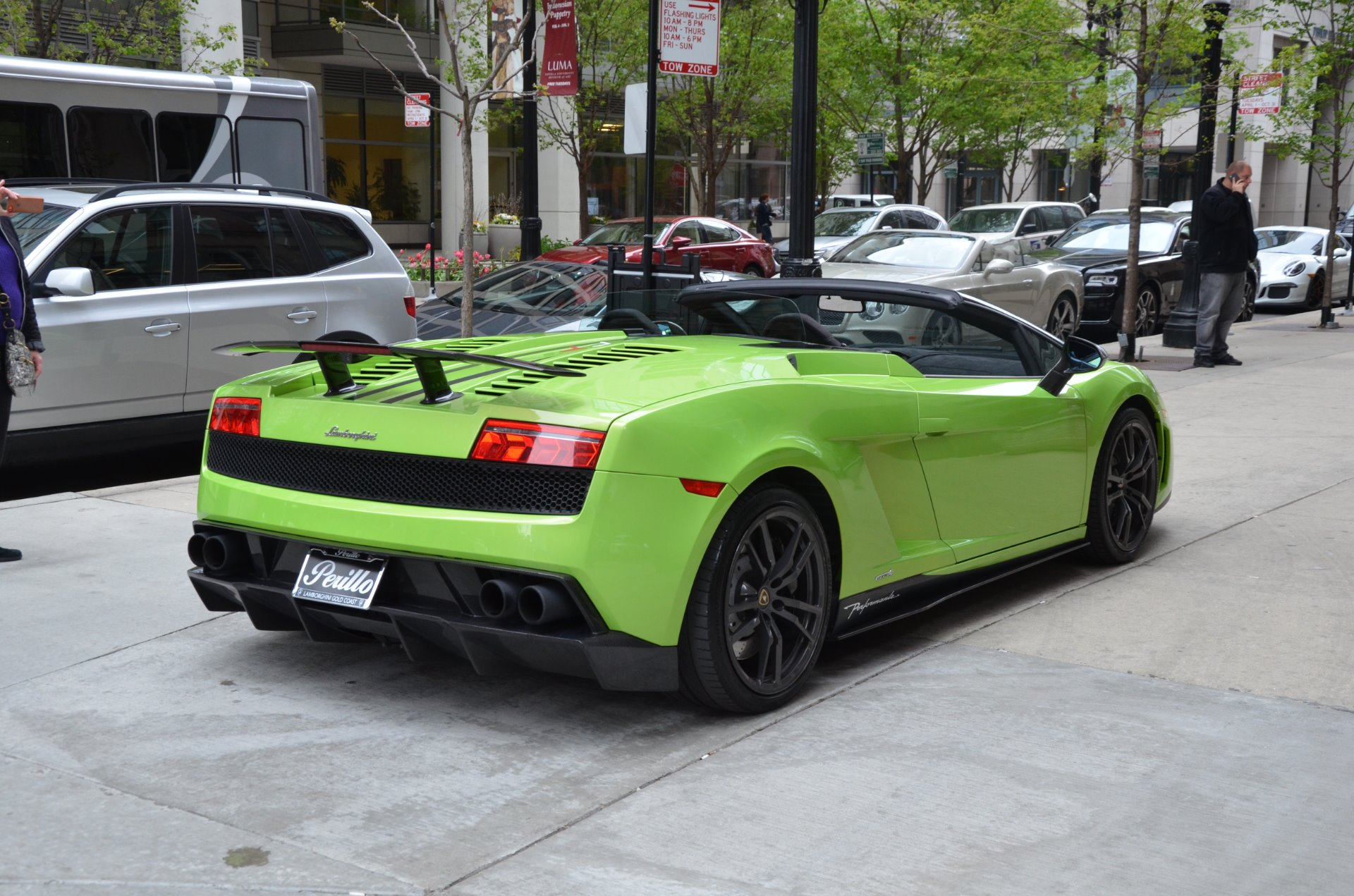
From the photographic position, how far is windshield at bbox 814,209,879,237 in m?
26.7

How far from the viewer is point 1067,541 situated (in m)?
6.14

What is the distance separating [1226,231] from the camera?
1445 cm

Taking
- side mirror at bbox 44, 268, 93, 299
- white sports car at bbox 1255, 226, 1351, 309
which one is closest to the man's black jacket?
white sports car at bbox 1255, 226, 1351, 309

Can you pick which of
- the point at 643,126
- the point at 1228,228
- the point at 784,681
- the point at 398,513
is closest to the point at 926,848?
the point at 784,681

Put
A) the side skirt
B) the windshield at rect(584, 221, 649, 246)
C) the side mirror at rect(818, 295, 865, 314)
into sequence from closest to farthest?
the side skirt, the side mirror at rect(818, 295, 865, 314), the windshield at rect(584, 221, 649, 246)

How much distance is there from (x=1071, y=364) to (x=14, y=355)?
15.1 feet

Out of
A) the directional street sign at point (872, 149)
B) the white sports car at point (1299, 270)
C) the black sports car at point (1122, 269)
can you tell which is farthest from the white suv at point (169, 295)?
the directional street sign at point (872, 149)

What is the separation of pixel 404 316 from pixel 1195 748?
7132 millimetres

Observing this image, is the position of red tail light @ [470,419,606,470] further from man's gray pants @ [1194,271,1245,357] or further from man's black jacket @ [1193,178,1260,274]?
man's gray pants @ [1194,271,1245,357]

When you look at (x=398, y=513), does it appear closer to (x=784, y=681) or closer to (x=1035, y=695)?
(x=784, y=681)

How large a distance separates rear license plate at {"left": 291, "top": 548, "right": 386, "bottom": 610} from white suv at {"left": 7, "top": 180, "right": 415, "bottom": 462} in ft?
12.8

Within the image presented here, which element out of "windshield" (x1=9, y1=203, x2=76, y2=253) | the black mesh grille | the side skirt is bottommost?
the side skirt

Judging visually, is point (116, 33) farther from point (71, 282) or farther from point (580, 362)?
point (580, 362)

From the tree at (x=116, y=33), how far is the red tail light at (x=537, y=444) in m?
15.0
